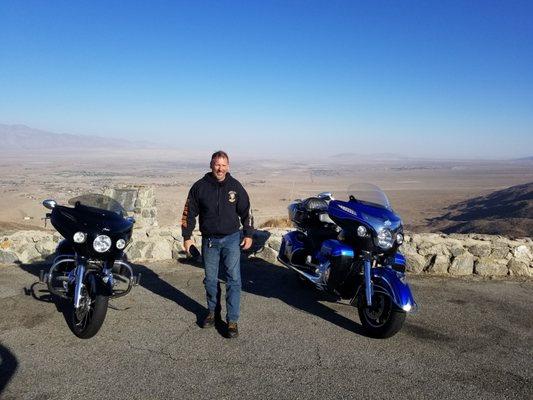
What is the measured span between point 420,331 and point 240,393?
7.34ft

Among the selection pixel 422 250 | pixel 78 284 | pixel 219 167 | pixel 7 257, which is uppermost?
pixel 219 167

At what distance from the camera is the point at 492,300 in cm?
586

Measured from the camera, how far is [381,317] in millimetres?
4590

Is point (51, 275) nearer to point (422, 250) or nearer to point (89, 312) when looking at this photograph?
point (89, 312)

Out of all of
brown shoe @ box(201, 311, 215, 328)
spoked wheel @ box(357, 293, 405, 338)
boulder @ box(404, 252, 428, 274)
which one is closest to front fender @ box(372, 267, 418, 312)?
spoked wheel @ box(357, 293, 405, 338)

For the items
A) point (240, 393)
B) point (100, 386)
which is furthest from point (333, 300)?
point (100, 386)

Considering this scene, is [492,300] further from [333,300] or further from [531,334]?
[333,300]

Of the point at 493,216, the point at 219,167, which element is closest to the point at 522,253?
the point at 219,167

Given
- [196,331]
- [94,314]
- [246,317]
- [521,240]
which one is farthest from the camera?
[521,240]

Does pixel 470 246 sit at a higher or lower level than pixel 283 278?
higher

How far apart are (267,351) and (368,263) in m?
1.35

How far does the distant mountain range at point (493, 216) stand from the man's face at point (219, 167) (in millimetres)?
19164

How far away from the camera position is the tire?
14.2 feet

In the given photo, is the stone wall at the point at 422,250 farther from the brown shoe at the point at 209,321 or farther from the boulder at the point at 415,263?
the brown shoe at the point at 209,321
